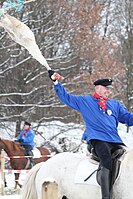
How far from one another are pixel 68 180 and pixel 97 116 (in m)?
0.95

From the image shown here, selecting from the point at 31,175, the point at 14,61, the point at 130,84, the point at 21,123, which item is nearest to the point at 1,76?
the point at 14,61

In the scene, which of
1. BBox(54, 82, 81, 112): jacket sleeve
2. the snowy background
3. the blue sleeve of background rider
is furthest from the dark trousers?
the snowy background

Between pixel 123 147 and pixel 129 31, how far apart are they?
80.4 ft

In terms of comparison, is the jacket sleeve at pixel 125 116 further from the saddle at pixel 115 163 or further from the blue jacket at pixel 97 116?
the saddle at pixel 115 163

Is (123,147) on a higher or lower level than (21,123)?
higher

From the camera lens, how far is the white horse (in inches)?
226

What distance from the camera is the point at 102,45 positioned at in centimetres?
2283

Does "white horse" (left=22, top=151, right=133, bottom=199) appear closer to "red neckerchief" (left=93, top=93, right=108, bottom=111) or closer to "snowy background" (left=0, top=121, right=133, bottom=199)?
"red neckerchief" (left=93, top=93, right=108, bottom=111)

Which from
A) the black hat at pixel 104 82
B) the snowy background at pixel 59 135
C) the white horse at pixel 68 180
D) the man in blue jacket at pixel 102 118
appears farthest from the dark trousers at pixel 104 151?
the snowy background at pixel 59 135

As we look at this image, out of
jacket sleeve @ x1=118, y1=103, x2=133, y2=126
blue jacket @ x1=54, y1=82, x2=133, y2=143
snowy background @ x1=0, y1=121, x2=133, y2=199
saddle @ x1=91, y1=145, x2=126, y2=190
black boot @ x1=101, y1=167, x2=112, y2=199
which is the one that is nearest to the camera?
black boot @ x1=101, y1=167, x2=112, y2=199

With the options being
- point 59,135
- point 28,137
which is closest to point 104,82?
point 28,137

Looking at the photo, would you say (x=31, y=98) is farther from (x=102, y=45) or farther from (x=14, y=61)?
(x=102, y=45)

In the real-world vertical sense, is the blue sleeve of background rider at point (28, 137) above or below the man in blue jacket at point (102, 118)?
below

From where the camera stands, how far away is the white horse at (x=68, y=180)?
573cm
